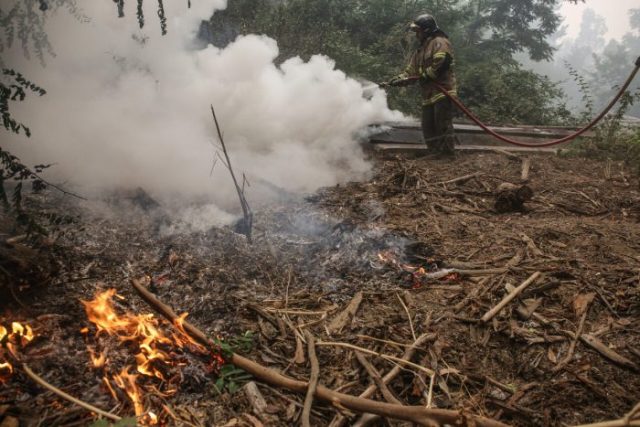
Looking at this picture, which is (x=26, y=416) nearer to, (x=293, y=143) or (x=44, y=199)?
(x=44, y=199)

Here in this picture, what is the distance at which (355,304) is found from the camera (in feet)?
11.2

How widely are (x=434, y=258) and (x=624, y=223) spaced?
2769 mm

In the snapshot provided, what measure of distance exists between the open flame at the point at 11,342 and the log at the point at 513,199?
5.23 metres

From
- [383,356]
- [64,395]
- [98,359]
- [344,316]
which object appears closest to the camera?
[64,395]

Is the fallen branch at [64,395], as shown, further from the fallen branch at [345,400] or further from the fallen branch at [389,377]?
the fallen branch at [389,377]

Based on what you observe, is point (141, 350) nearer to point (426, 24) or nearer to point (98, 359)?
point (98, 359)

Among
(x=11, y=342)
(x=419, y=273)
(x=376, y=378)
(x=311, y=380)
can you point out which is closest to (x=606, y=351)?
(x=419, y=273)

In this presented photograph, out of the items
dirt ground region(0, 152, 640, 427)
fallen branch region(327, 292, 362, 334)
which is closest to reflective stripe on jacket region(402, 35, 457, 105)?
dirt ground region(0, 152, 640, 427)

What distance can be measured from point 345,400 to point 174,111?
16.5 ft

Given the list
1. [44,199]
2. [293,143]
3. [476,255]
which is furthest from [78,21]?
[476,255]

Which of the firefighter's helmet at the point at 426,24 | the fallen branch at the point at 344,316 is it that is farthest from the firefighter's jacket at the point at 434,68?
the fallen branch at the point at 344,316

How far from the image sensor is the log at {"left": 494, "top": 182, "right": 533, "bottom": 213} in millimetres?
5316

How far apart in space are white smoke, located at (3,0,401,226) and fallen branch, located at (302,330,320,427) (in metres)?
2.73

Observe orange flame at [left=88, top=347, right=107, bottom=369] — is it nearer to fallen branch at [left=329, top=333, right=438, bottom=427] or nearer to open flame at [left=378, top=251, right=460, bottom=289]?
fallen branch at [left=329, top=333, right=438, bottom=427]
